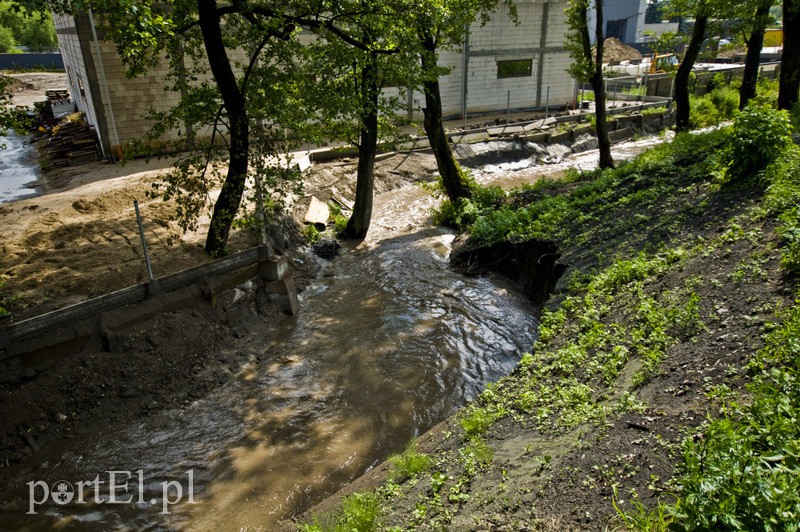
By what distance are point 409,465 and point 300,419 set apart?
2.55 m

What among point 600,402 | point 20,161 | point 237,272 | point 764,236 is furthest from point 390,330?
point 20,161

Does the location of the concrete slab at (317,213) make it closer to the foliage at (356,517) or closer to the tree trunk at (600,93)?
the tree trunk at (600,93)

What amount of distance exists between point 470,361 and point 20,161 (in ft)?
64.7

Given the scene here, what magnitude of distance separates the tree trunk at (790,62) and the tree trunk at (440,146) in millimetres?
8665

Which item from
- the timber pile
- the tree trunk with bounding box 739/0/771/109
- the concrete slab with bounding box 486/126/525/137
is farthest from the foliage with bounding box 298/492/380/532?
the concrete slab with bounding box 486/126/525/137

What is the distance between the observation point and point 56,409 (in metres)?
7.56

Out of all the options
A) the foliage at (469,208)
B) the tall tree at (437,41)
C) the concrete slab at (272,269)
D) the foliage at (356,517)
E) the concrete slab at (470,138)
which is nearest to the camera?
the foliage at (356,517)

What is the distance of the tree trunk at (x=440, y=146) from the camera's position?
14.7 meters

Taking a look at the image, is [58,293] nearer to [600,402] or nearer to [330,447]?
[330,447]

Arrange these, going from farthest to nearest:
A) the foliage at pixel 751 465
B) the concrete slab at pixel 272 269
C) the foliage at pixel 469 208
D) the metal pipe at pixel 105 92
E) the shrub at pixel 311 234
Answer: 1. the metal pipe at pixel 105 92
2. the foliage at pixel 469 208
3. the shrub at pixel 311 234
4. the concrete slab at pixel 272 269
5. the foliage at pixel 751 465

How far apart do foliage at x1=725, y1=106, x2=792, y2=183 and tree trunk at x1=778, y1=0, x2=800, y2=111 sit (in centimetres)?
663

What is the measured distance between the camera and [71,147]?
19.6 metres

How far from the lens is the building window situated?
92.2ft

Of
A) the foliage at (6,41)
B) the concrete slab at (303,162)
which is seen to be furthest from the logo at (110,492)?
the foliage at (6,41)
